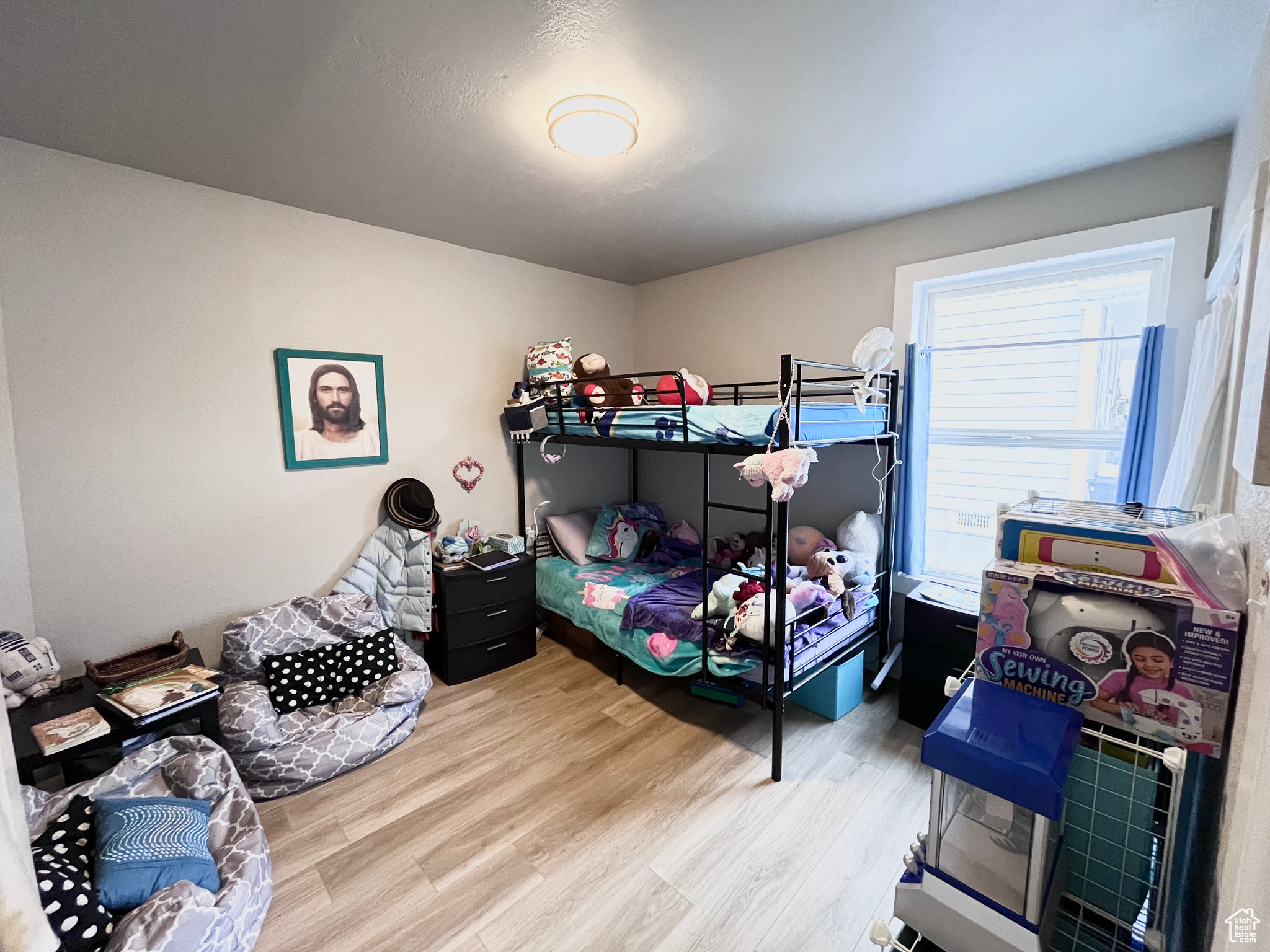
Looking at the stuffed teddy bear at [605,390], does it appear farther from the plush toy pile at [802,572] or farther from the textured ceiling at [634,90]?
the plush toy pile at [802,572]

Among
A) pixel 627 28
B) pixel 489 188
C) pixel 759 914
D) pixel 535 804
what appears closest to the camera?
pixel 627 28

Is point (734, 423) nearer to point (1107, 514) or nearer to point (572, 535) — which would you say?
point (1107, 514)

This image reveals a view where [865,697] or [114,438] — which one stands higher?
[114,438]

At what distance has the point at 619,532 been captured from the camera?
3.49 m

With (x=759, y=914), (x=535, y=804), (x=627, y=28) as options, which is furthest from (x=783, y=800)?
(x=627, y=28)

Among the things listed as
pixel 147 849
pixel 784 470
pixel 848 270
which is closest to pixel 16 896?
pixel 147 849

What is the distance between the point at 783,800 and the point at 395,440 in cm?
265

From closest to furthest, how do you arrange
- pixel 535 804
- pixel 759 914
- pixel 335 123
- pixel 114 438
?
pixel 759 914, pixel 335 123, pixel 535 804, pixel 114 438

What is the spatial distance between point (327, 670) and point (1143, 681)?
2.88 meters

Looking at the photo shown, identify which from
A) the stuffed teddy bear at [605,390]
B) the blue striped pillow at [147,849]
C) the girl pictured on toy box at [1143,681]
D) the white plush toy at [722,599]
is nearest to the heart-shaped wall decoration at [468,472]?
the stuffed teddy bear at [605,390]

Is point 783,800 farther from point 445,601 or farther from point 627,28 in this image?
point 627,28

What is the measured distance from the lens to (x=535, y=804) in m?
2.01

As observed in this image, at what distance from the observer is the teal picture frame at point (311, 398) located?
2.58 m

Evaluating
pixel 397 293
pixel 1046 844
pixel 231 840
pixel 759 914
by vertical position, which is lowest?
pixel 759 914
